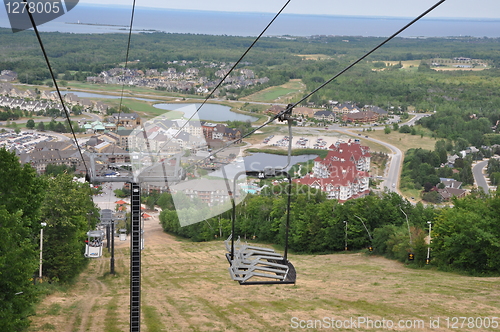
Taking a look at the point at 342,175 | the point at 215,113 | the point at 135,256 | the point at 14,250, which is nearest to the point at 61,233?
the point at 14,250

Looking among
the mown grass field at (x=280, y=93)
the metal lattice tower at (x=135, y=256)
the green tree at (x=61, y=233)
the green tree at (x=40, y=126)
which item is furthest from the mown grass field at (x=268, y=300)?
the mown grass field at (x=280, y=93)

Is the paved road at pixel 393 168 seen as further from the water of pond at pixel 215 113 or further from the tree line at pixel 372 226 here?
the water of pond at pixel 215 113

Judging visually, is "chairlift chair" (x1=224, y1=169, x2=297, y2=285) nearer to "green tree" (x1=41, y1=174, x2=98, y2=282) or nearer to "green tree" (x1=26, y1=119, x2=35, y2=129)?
"green tree" (x1=41, y1=174, x2=98, y2=282)

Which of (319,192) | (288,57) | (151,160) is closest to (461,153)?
(319,192)

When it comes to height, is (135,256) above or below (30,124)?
above

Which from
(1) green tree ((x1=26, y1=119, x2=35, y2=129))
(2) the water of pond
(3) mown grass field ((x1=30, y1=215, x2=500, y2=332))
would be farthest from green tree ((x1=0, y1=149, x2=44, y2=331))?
(1) green tree ((x1=26, y1=119, x2=35, y2=129))

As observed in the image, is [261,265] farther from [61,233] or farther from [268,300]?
[61,233]
